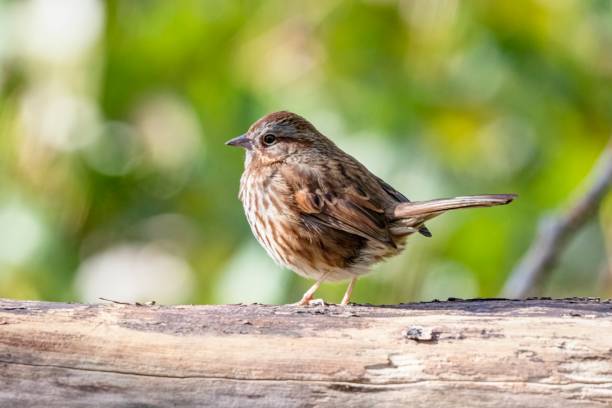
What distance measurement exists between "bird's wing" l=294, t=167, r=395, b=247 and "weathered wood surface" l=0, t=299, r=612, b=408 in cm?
137

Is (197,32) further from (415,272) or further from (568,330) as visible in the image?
(568,330)

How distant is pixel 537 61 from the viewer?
7.20 m

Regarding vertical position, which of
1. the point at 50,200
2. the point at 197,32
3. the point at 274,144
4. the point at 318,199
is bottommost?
the point at 318,199

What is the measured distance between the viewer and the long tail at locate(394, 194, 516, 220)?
466cm

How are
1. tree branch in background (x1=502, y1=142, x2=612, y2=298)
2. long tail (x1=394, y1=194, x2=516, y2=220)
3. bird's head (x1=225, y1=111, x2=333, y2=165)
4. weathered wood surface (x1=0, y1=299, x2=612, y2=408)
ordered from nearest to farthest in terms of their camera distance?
weathered wood surface (x1=0, y1=299, x2=612, y2=408)
long tail (x1=394, y1=194, x2=516, y2=220)
bird's head (x1=225, y1=111, x2=333, y2=165)
tree branch in background (x1=502, y1=142, x2=612, y2=298)

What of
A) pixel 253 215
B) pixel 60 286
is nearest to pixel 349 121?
pixel 253 215

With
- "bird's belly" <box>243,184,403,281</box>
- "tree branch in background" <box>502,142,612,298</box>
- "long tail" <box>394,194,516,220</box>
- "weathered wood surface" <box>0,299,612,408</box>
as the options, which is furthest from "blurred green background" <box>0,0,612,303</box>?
"weathered wood surface" <box>0,299,612,408</box>

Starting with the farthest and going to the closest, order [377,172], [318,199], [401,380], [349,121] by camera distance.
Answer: [349,121] < [377,172] < [318,199] < [401,380]

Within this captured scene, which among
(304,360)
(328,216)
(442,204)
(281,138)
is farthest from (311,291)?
(304,360)

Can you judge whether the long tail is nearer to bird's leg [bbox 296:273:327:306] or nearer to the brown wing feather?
the brown wing feather

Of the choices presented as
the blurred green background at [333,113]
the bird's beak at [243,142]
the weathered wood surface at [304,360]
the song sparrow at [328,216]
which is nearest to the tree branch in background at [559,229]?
the blurred green background at [333,113]

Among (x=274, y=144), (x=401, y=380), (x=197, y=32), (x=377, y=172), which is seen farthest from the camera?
(x=197, y=32)

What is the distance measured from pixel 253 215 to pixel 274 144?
18.5 inches

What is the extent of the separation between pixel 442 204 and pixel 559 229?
1679mm
